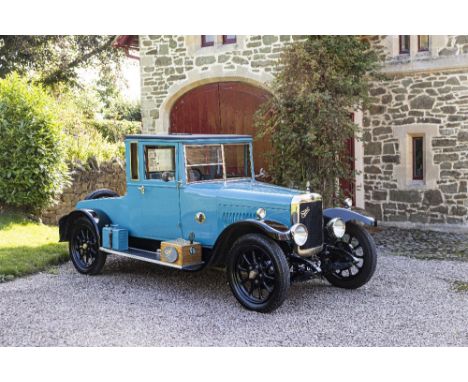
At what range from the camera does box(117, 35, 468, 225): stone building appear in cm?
1038

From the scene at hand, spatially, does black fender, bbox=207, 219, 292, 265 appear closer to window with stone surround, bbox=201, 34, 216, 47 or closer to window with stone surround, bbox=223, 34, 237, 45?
window with stone surround, bbox=223, 34, 237, 45

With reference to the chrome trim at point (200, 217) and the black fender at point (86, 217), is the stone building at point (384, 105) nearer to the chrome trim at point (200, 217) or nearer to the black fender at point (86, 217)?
the chrome trim at point (200, 217)

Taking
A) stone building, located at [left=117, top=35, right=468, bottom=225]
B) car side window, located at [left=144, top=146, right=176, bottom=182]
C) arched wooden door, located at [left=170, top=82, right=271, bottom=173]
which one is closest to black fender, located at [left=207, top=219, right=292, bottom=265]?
car side window, located at [left=144, top=146, right=176, bottom=182]


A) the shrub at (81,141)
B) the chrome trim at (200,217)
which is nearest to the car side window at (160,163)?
the chrome trim at (200,217)

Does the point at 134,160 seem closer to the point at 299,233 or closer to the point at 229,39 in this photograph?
the point at 299,233

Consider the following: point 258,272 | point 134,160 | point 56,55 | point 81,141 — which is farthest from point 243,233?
point 56,55

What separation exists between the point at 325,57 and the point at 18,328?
21.6 feet

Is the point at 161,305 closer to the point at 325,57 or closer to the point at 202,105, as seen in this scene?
the point at 325,57

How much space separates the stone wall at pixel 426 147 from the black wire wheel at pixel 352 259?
15.2ft

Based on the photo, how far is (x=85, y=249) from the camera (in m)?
7.41

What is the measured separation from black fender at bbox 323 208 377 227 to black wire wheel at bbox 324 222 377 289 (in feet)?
0.48

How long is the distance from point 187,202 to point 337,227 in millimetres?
1616
